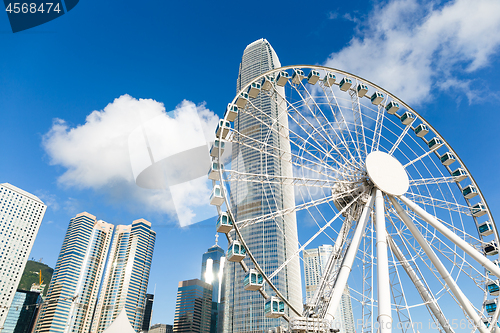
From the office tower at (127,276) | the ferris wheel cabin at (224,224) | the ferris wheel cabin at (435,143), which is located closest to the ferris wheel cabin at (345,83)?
→ the ferris wheel cabin at (435,143)

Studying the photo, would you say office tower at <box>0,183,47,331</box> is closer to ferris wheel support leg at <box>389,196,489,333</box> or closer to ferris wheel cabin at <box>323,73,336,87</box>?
ferris wheel cabin at <box>323,73,336,87</box>

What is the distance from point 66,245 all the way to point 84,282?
68.6ft

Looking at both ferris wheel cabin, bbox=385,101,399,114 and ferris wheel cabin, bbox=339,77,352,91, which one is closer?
ferris wheel cabin, bbox=339,77,352,91

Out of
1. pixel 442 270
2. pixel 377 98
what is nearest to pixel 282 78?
pixel 377 98

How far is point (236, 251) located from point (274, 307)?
3742 millimetres

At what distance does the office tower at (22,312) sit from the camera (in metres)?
147

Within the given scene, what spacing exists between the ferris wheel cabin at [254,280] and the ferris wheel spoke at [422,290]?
9.72 metres

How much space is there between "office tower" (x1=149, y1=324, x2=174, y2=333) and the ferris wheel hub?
185958 mm

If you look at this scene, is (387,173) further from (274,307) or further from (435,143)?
(274,307)

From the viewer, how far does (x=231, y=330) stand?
362 feet

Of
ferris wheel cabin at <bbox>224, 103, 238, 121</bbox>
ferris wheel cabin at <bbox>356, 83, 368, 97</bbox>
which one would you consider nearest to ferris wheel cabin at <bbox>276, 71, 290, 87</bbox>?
ferris wheel cabin at <bbox>224, 103, 238, 121</bbox>

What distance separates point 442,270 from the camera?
21969mm

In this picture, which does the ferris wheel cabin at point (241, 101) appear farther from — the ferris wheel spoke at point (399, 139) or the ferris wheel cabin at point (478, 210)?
the ferris wheel cabin at point (478, 210)

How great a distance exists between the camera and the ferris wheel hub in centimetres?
2317
